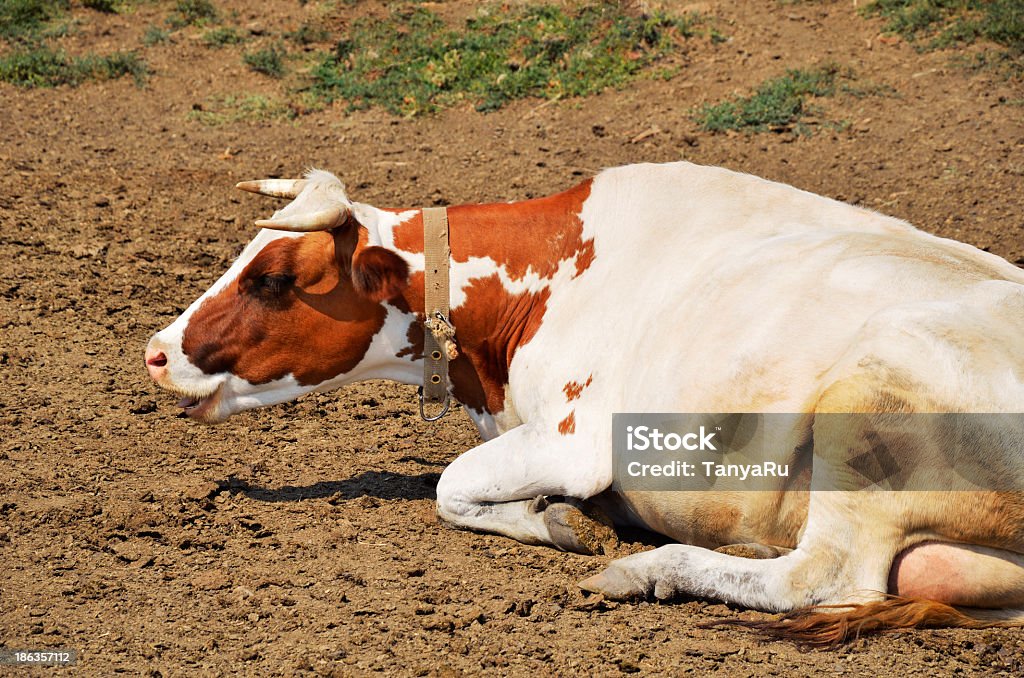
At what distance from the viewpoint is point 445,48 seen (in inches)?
430

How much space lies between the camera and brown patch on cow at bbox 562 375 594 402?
14.4 ft

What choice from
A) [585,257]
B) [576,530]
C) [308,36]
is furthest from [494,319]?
[308,36]

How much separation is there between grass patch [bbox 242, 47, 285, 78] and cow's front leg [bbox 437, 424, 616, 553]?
7365 millimetres

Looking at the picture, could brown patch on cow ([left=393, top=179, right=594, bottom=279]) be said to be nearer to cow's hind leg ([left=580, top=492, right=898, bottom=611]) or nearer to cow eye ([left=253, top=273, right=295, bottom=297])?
cow eye ([left=253, top=273, right=295, bottom=297])

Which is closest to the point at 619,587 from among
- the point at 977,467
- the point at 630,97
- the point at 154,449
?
the point at 977,467

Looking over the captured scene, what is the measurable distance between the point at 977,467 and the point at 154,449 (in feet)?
11.4

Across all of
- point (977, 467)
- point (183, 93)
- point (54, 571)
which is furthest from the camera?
point (183, 93)

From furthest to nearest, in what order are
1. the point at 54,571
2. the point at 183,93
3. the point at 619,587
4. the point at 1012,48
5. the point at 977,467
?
the point at 183,93 → the point at 1012,48 → the point at 54,571 → the point at 619,587 → the point at 977,467

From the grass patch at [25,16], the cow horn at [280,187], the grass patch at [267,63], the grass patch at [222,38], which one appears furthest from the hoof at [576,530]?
the grass patch at [25,16]

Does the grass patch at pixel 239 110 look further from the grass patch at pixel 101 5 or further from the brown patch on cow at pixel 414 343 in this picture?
the brown patch on cow at pixel 414 343

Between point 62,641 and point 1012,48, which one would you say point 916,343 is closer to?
point 62,641

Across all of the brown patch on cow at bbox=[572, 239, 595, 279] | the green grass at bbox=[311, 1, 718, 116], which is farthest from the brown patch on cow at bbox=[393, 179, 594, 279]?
the green grass at bbox=[311, 1, 718, 116]

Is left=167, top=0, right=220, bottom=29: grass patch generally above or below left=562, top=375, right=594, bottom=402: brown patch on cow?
above

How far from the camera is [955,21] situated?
10.2m
